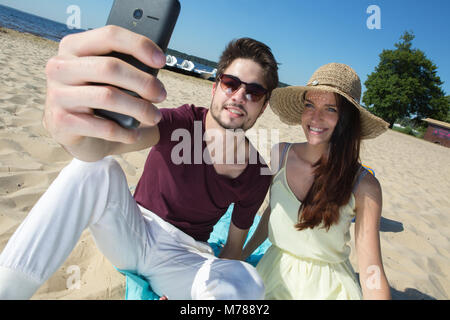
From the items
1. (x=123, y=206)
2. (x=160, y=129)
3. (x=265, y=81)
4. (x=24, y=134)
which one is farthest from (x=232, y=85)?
(x=24, y=134)

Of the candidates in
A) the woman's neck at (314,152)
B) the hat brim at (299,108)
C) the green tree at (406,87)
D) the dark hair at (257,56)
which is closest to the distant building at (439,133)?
the green tree at (406,87)

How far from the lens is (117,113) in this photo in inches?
30.6

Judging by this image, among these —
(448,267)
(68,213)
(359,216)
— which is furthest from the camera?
(448,267)

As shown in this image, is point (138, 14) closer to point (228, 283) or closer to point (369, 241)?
point (228, 283)

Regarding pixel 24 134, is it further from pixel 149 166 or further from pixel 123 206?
pixel 123 206

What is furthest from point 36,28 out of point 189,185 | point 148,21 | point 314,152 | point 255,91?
point 148,21

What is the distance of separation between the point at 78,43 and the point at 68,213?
0.88m

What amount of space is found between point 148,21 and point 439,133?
33204 millimetres

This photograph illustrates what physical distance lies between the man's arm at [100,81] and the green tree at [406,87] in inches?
1485

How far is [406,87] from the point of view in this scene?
3061 cm

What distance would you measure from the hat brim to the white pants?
1.30 metres

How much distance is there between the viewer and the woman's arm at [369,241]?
5.02ft

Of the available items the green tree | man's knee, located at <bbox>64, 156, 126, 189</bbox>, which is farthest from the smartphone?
the green tree

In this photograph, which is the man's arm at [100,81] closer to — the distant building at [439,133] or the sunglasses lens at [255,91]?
the sunglasses lens at [255,91]
